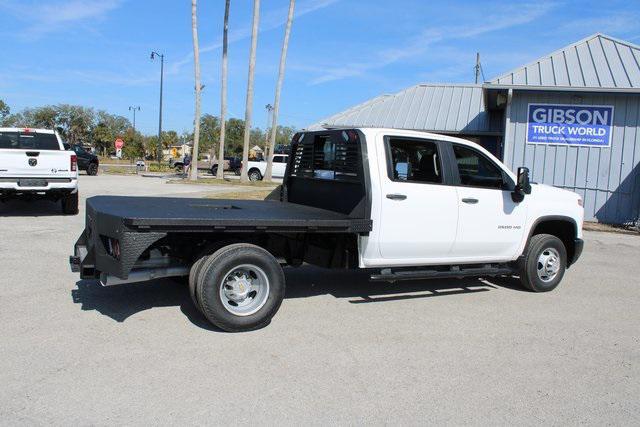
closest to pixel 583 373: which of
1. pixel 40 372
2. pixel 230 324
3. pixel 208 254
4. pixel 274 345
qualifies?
pixel 274 345

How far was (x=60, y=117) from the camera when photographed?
8688cm

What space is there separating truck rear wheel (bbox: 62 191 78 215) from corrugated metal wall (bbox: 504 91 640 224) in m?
11.4

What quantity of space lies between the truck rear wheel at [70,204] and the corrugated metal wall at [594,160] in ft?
37.3

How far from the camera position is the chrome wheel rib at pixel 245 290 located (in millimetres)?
5285

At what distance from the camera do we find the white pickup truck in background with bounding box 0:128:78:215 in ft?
39.4

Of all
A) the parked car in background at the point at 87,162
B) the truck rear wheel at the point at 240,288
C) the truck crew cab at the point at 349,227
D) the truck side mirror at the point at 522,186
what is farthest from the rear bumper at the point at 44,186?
the parked car in background at the point at 87,162

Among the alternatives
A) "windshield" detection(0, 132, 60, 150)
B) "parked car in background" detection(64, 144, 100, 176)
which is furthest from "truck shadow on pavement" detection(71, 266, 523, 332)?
"parked car in background" detection(64, 144, 100, 176)

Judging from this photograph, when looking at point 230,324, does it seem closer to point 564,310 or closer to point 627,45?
point 564,310

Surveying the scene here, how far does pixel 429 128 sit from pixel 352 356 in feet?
55.9

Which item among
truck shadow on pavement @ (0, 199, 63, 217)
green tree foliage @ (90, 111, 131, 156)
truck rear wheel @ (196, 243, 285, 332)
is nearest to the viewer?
truck rear wheel @ (196, 243, 285, 332)

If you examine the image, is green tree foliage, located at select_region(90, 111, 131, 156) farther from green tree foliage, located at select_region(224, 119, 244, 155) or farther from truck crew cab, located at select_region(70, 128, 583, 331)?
truck crew cab, located at select_region(70, 128, 583, 331)

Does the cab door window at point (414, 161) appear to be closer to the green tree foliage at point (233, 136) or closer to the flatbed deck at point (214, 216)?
the flatbed deck at point (214, 216)

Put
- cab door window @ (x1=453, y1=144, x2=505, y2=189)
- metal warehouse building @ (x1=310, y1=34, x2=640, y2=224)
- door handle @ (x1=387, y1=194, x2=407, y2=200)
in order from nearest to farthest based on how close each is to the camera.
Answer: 1. door handle @ (x1=387, y1=194, x2=407, y2=200)
2. cab door window @ (x1=453, y1=144, x2=505, y2=189)
3. metal warehouse building @ (x1=310, y1=34, x2=640, y2=224)

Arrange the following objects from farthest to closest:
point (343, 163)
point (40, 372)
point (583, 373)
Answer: point (343, 163), point (583, 373), point (40, 372)
